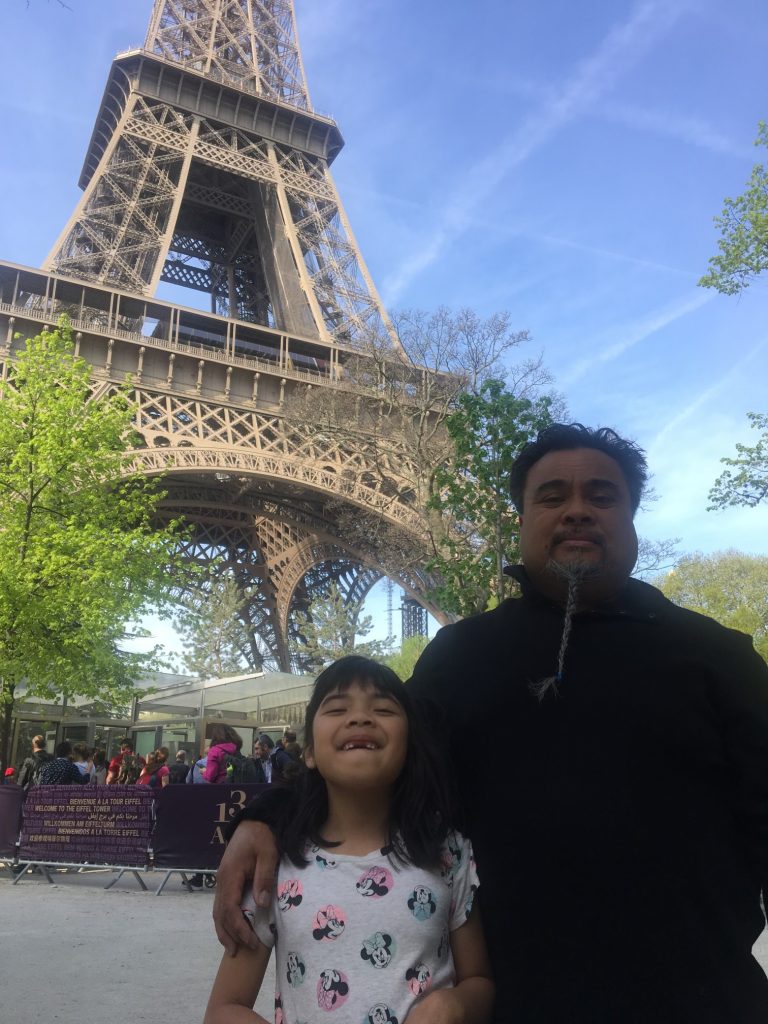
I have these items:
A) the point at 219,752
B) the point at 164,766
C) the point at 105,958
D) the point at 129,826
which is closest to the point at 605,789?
the point at 105,958

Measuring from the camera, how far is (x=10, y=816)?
34.6ft

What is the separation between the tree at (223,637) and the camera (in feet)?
124

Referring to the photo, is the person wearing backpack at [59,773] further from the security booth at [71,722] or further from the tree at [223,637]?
the tree at [223,637]

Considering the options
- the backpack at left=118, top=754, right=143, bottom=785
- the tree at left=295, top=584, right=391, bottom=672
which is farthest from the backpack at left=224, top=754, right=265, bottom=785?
the tree at left=295, top=584, right=391, bottom=672

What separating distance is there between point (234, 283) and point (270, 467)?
680 inches

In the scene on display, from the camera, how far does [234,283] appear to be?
38.9 m

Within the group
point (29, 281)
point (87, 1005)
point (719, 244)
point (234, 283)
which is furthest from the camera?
point (234, 283)

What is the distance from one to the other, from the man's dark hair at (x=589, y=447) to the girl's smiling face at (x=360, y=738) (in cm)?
58

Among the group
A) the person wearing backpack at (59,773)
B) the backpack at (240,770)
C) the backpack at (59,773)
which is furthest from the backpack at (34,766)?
the backpack at (240,770)

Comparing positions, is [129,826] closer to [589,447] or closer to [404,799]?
[404,799]

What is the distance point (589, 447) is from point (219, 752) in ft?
29.9

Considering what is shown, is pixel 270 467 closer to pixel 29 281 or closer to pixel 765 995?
pixel 29 281

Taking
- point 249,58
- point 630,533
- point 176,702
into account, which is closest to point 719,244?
→ point 630,533

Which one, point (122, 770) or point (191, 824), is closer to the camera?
point (191, 824)
